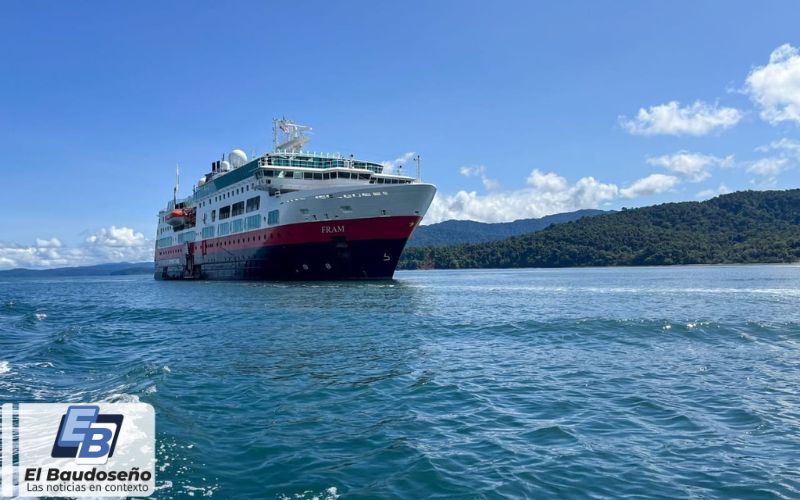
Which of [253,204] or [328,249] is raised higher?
[253,204]

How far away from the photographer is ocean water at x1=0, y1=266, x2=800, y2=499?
21.2ft

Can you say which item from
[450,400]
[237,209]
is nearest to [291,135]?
[237,209]

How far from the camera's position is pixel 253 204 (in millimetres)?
54906

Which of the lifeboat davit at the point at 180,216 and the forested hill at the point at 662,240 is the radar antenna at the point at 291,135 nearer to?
the lifeboat davit at the point at 180,216

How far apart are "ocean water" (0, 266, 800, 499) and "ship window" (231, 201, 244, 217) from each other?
1452 inches

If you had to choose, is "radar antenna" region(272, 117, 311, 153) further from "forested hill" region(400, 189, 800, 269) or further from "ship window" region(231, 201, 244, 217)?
"forested hill" region(400, 189, 800, 269)

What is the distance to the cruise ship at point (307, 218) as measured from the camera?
150ft

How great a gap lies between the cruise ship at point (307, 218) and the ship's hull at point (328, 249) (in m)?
0.09

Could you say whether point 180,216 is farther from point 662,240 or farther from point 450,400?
point 662,240

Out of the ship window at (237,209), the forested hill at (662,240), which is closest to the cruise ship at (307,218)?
the ship window at (237,209)

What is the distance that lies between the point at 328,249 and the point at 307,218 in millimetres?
3472

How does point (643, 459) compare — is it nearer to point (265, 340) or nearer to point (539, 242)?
point (265, 340)

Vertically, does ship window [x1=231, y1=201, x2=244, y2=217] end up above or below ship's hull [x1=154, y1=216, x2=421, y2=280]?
above

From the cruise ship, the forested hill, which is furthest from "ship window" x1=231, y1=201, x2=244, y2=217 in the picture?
the forested hill
